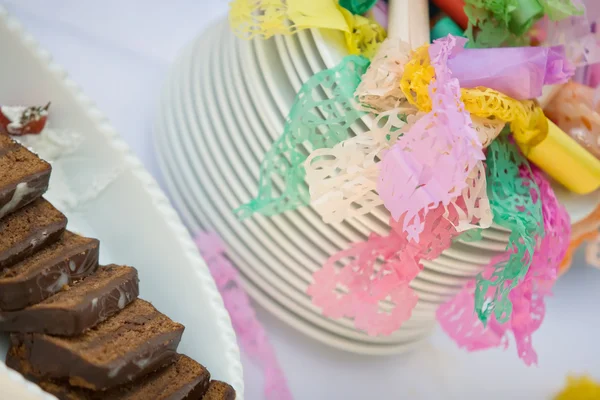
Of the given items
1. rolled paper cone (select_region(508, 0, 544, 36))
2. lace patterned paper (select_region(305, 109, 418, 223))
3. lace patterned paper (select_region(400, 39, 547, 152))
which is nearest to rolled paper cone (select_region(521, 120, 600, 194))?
lace patterned paper (select_region(400, 39, 547, 152))

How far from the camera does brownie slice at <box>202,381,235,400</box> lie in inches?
30.6

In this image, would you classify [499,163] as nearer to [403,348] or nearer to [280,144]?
[280,144]

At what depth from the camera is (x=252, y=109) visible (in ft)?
3.16

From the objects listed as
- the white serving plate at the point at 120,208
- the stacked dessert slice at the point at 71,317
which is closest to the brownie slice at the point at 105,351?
the stacked dessert slice at the point at 71,317

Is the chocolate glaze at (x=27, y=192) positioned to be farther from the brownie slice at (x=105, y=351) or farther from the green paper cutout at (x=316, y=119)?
the green paper cutout at (x=316, y=119)

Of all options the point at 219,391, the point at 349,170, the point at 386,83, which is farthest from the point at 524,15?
the point at 219,391

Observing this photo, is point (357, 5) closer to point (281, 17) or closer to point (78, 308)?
point (281, 17)

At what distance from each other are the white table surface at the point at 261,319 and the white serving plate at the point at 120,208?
0.24 m

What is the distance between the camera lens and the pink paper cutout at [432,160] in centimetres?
68

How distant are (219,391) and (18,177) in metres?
0.37

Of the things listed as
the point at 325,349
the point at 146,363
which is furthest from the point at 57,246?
the point at 325,349

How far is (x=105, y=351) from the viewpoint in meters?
0.70

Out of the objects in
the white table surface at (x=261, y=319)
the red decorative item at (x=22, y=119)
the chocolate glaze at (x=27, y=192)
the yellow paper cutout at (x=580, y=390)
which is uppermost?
the red decorative item at (x=22, y=119)

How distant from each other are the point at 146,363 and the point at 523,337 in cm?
59
